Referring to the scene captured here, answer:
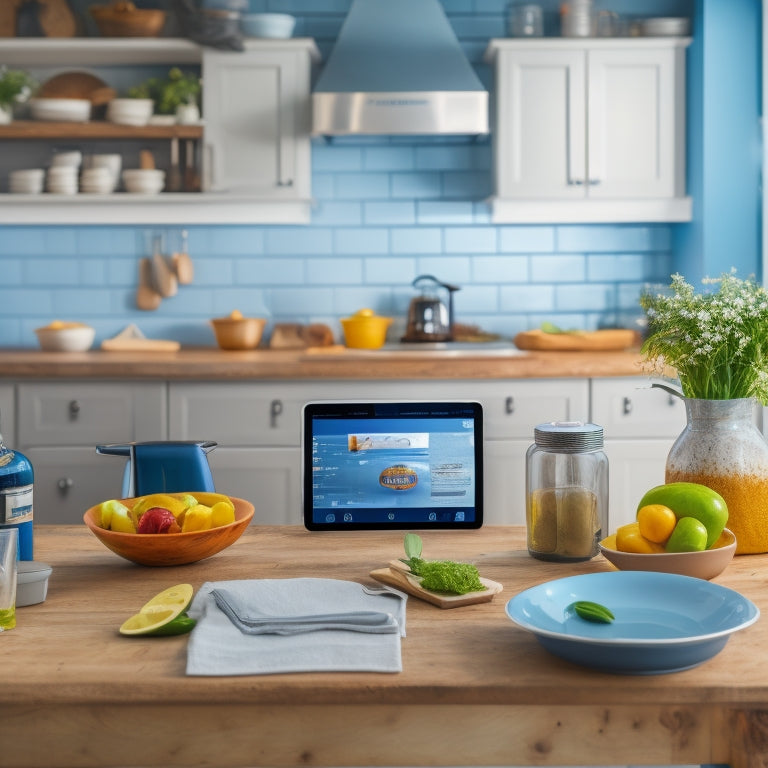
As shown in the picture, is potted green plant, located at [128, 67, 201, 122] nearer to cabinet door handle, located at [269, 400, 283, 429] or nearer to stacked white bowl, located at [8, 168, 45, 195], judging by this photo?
stacked white bowl, located at [8, 168, 45, 195]

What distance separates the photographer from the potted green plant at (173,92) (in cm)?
414

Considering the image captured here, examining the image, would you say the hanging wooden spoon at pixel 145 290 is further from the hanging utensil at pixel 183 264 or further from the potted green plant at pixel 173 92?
the potted green plant at pixel 173 92

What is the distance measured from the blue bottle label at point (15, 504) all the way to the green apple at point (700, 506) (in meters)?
0.95

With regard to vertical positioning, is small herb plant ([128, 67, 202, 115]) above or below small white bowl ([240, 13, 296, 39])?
below

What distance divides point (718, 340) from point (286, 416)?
2330mm

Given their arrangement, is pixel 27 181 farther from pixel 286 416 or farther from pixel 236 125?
pixel 286 416

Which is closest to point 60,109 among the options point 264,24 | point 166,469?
point 264,24

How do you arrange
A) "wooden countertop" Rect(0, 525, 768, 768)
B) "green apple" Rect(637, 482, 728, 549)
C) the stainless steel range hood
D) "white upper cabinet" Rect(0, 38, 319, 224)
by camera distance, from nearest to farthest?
"wooden countertop" Rect(0, 525, 768, 768), "green apple" Rect(637, 482, 728, 549), the stainless steel range hood, "white upper cabinet" Rect(0, 38, 319, 224)

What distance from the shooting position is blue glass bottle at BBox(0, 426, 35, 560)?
4.85 ft

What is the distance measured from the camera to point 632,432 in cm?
377

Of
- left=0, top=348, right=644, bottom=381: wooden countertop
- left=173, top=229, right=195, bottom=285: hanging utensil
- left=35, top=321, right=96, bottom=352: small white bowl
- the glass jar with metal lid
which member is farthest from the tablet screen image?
left=173, top=229, right=195, bottom=285: hanging utensil

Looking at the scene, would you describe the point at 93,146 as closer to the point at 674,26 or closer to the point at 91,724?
the point at 674,26

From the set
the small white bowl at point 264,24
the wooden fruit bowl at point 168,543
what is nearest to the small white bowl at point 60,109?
the small white bowl at point 264,24

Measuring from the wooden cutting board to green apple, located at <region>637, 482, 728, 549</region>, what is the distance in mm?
2553
